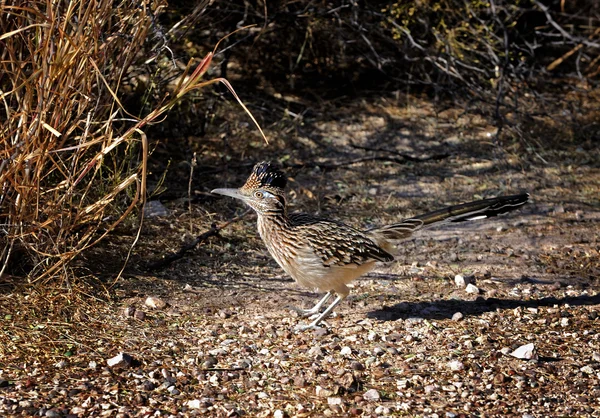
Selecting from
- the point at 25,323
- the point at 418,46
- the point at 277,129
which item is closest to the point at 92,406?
the point at 25,323

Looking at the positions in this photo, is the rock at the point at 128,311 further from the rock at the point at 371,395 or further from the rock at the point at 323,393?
the rock at the point at 371,395

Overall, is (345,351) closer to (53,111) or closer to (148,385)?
(148,385)

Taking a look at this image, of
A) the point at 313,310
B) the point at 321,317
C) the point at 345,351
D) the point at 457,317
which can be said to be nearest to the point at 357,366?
the point at 345,351

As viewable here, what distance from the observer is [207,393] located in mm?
3816

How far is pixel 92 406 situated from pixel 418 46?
4662mm

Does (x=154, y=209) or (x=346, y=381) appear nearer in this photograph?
(x=346, y=381)

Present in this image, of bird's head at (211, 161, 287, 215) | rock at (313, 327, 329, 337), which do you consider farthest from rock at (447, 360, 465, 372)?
bird's head at (211, 161, 287, 215)

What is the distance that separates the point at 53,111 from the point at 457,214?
230cm

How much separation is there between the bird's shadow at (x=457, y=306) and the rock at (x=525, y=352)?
535mm

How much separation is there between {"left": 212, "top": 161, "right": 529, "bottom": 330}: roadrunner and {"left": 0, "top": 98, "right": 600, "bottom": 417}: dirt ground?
0.85ft

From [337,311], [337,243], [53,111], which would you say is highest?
[53,111]

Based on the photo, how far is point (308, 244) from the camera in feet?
14.8

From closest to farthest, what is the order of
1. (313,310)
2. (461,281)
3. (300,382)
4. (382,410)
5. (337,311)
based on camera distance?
(382,410) → (300,382) → (313,310) → (337,311) → (461,281)

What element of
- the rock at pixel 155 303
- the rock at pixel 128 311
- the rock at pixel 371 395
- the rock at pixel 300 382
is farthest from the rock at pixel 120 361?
the rock at pixel 371 395
